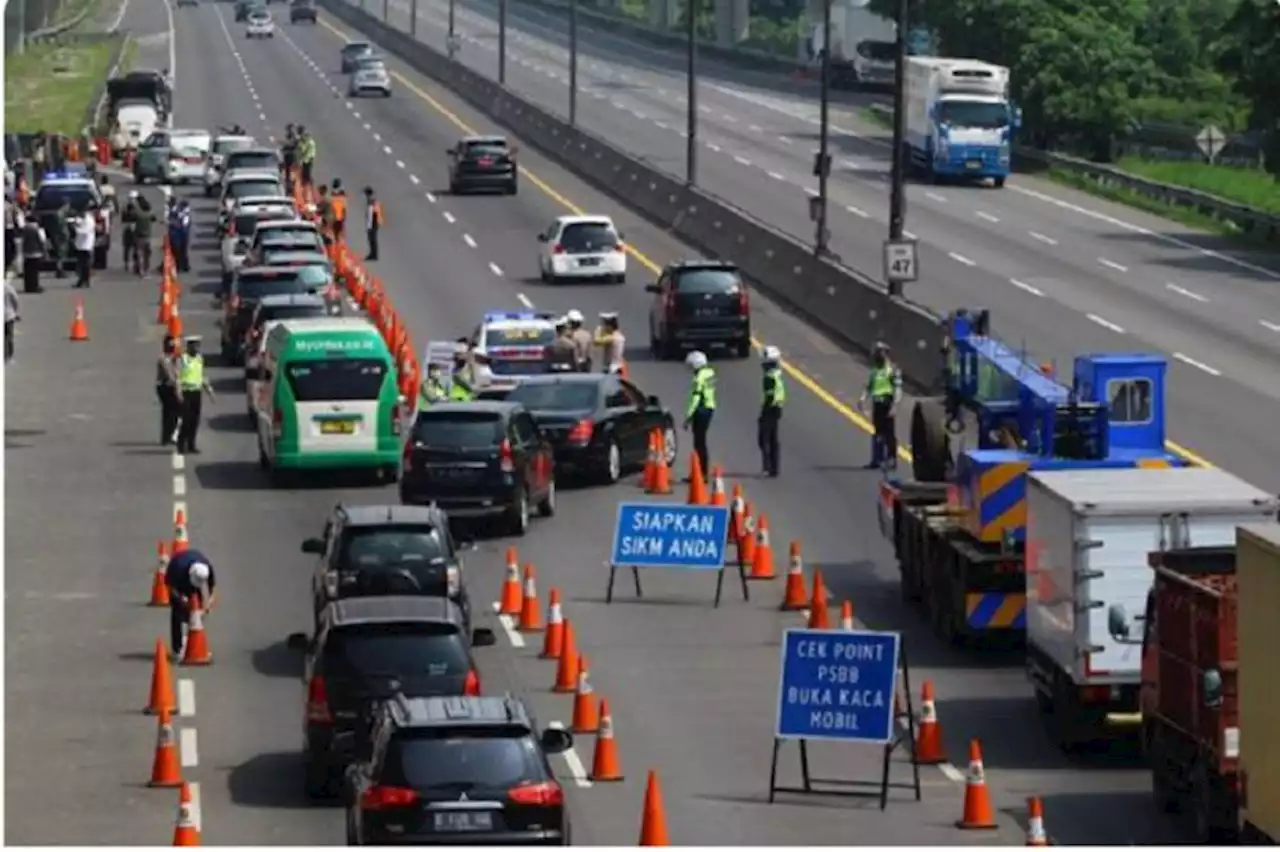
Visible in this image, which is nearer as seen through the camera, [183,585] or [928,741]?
[928,741]

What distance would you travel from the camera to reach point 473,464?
37.5 meters

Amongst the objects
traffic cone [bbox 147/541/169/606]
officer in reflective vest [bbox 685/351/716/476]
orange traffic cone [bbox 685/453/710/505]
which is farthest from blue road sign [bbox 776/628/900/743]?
officer in reflective vest [bbox 685/351/716/476]

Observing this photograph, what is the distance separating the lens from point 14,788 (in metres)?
25.7

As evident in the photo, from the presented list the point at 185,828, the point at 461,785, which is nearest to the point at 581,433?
the point at 185,828

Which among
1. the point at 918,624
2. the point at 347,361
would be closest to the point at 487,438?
Result: the point at 347,361

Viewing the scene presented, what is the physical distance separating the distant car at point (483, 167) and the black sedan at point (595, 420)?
39233 millimetres

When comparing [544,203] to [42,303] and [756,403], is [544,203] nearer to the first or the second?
[42,303]

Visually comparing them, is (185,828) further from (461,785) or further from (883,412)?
(883,412)

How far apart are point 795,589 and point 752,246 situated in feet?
107

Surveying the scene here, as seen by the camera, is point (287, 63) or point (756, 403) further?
point (287, 63)

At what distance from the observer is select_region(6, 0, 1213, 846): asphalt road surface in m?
24.6

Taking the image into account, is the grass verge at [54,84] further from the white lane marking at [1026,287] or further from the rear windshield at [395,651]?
the rear windshield at [395,651]

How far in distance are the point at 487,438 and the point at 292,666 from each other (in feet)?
24.9

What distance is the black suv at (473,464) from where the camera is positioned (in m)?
37.4
